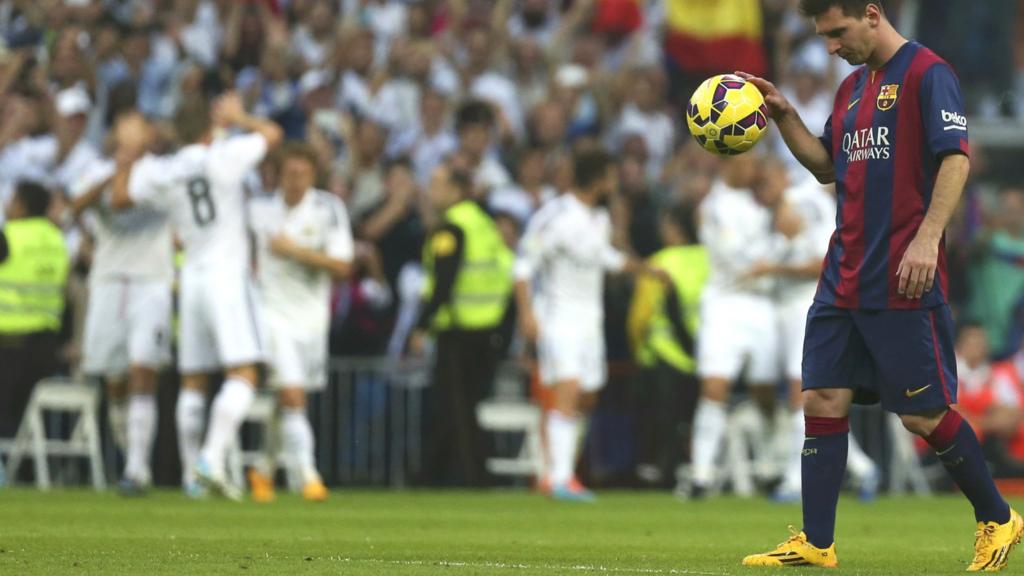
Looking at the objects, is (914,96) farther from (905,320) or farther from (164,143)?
(164,143)

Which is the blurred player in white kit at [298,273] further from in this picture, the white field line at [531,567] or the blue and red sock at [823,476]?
the blue and red sock at [823,476]

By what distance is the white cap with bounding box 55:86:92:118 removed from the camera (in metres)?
17.7

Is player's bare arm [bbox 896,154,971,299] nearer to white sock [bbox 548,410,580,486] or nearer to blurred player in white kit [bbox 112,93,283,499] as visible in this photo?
blurred player in white kit [bbox 112,93,283,499]

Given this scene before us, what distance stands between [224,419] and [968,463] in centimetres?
685

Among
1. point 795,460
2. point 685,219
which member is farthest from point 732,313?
point 685,219

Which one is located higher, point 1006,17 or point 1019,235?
point 1006,17

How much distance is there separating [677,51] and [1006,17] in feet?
16.3

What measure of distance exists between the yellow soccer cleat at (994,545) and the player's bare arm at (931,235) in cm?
105

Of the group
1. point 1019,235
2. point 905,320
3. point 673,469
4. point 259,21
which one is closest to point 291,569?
point 905,320

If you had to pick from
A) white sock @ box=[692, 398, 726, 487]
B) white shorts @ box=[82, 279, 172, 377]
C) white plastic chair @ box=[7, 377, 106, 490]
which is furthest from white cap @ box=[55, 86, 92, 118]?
white sock @ box=[692, 398, 726, 487]

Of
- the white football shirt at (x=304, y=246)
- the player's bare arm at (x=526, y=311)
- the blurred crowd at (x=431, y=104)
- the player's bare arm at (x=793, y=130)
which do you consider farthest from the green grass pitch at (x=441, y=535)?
the blurred crowd at (x=431, y=104)

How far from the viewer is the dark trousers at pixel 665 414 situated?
716 inches

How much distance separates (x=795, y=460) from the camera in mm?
15852

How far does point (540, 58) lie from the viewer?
20969 millimetres
